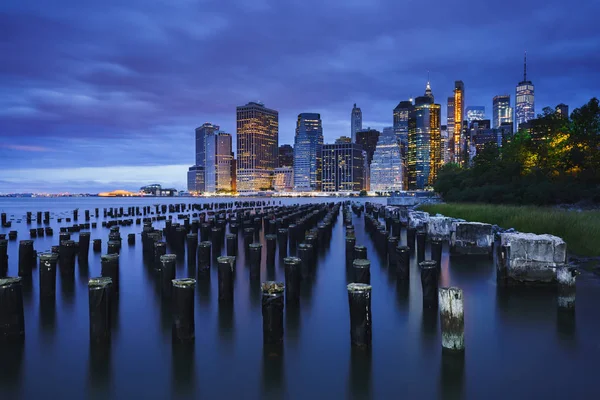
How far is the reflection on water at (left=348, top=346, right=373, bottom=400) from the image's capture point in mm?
5723

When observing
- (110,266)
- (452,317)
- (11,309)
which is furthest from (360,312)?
(110,266)

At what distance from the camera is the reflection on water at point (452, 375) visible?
5.71 metres

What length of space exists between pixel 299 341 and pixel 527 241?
645 cm

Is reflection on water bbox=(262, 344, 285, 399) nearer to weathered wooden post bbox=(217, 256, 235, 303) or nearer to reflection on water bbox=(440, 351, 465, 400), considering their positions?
reflection on water bbox=(440, 351, 465, 400)

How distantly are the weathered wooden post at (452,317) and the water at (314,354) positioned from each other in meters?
0.27

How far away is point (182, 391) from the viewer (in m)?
5.77

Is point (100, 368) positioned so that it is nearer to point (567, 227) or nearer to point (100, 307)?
point (100, 307)

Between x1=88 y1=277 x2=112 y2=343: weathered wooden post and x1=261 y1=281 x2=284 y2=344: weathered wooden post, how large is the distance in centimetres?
258

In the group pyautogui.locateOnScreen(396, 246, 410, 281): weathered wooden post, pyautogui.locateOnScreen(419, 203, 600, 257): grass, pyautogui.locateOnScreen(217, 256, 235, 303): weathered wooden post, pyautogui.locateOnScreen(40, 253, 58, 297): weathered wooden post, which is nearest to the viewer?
pyautogui.locateOnScreen(217, 256, 235, 303): weathered wooden post

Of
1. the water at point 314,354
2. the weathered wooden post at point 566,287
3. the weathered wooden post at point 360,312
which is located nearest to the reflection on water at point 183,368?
the water at point 314,354

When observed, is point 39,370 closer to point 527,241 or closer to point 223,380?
point 223,380

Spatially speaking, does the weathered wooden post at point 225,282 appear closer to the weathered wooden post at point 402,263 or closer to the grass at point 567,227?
the weathered wooden post at point 402,263

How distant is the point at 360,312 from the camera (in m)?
6.68

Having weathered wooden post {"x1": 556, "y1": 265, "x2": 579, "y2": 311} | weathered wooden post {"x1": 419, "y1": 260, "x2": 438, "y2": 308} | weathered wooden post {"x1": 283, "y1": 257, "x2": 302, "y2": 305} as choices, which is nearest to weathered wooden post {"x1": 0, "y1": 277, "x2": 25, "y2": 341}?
weathered wooden post {"x1": 283, "y1": 257, "x2": 302, "y2": 305}
